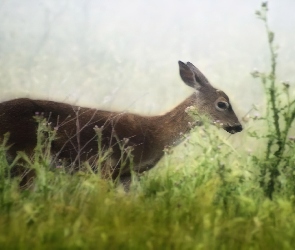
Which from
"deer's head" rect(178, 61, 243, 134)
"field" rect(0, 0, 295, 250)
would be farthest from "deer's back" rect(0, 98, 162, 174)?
"field" rect(0, 0, 295, 250)

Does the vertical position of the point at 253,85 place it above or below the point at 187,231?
above

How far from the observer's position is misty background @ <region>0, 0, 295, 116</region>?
20.1 ft

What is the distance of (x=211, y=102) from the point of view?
5.00 metres

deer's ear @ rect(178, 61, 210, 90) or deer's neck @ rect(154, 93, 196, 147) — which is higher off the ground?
deer's ear @ rect(178, 61, 210, 90)

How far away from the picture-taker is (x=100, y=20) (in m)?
7.26

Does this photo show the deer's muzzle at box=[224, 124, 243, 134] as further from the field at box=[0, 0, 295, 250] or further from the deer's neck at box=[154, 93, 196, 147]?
the field at box=[0, 0, 295, 250]

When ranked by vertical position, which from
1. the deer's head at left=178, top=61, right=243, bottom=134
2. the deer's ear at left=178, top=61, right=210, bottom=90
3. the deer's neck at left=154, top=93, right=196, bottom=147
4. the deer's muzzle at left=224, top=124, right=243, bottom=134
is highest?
the deer's ear at left=178, top=61, right=210, bottom=90

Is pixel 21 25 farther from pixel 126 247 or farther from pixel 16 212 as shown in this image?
pixel 126 247

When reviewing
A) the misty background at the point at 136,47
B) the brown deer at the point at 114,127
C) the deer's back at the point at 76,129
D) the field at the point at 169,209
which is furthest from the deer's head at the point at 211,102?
the field at the point at 169,209

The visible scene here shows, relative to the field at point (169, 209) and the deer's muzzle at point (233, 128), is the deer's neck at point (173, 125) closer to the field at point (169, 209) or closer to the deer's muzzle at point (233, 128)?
the deer's muzzle at point (233, 128)

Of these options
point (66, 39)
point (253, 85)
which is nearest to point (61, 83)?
point (66, 39)

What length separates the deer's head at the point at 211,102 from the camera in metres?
4.96

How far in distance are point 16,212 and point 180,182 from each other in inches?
43.0

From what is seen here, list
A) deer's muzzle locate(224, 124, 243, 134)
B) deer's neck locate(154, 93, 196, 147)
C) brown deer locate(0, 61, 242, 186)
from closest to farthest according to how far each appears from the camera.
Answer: brown deer locate(0, 61, 242, 186)
deer's neck locate(154, 93, 196, 147)
deer's muzzle locate(224, 124, 243, 134)
